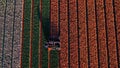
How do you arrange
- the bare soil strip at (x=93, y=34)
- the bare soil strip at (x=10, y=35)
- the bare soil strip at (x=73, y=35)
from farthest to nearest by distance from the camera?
the bare soil strip at (x=10, y=35) → the bare soil strip at (x=73, y=35) → the bare soil strip at (x=93, y=34)

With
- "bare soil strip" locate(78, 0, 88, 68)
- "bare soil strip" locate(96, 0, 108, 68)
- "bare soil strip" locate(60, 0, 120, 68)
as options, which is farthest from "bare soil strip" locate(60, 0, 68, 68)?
"bare soil strip" locate(96, 0, 108, 68)

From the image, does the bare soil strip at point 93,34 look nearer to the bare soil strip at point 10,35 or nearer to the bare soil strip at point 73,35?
the bare soil strip at point 73,35

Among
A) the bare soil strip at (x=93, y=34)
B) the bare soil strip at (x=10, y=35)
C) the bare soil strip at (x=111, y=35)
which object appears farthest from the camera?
the bare soil strip at (x=10, y=35)

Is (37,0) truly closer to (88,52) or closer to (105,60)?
(88,52)

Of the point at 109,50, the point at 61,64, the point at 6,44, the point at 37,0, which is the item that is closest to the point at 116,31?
the point at 109,50

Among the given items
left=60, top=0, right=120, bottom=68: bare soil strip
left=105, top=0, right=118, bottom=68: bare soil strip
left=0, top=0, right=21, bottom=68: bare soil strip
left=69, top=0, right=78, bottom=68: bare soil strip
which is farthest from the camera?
left=0, top=0, right=21, bottom=68: bare soil strip

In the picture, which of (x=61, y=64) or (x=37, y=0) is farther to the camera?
(x=37, y=0)

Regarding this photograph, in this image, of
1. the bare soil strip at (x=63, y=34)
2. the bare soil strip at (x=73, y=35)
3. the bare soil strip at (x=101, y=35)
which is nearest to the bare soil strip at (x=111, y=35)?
the bare soil strip at (x=101, y=35)

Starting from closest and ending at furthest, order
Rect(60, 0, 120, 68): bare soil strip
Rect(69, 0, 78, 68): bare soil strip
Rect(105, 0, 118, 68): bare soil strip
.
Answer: Rect(105, 0, 118, 68): bare soil strip
Rect(60, 0, 120, 68): bare soil strip
Rect(69, 0, 78, 68): bare soil strip

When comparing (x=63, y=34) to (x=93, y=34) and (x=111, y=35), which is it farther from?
(x=111, y=35)

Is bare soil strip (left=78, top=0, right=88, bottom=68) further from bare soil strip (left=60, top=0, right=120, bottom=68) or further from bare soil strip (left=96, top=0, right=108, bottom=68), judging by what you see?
bare soil strip (left=96, top=0, right=108, bottom=68)

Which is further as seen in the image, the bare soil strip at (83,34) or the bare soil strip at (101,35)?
the bare soil strip at (83,34)
